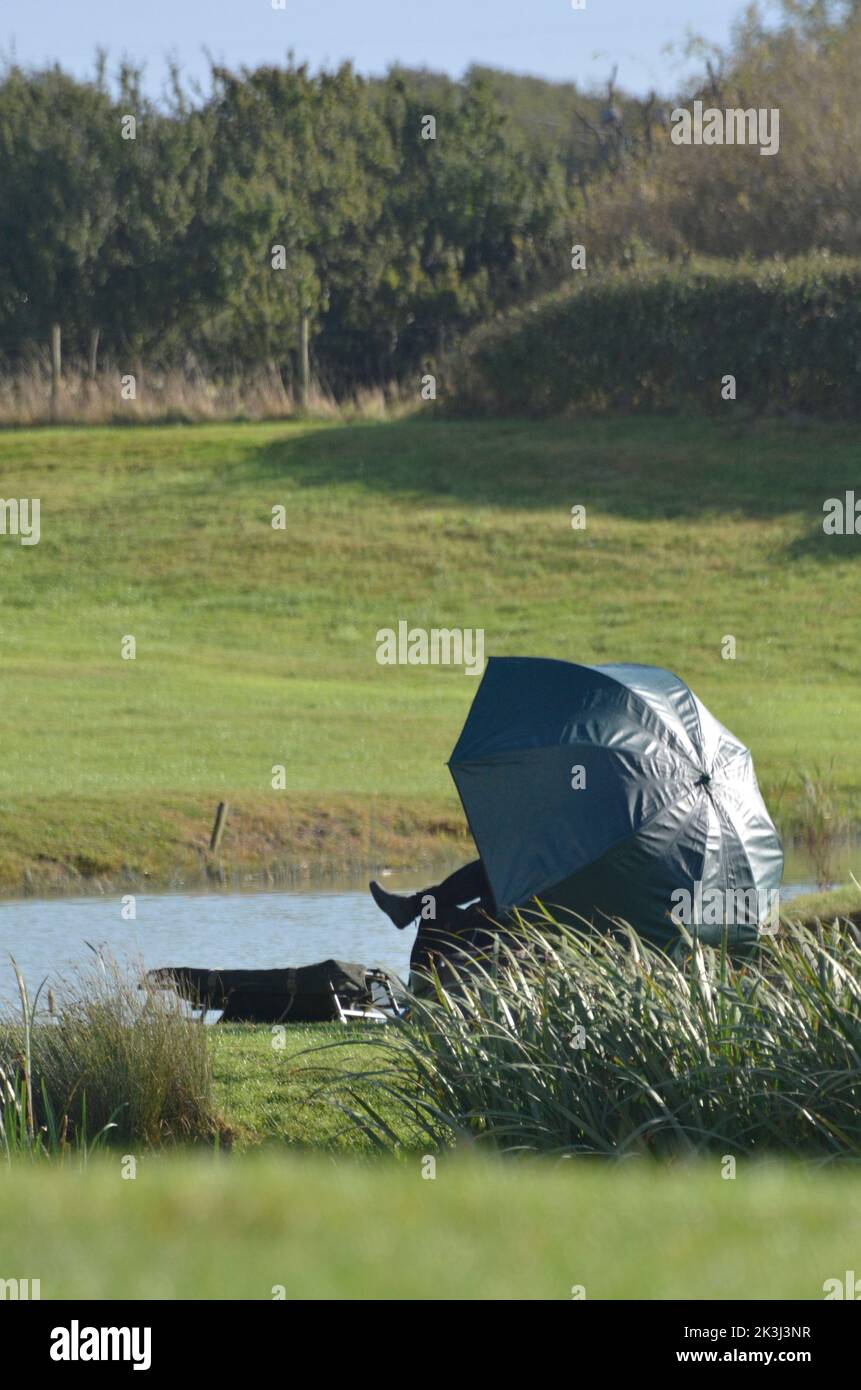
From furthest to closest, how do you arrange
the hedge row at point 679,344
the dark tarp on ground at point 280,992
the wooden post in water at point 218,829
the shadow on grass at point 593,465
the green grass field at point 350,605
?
the hedge row at point 679,344
the shadow on grass at point 593,465
the green grass field at point 350,605
the wooden post in water at point 218,829
the dark tarp on ground at point 280,992

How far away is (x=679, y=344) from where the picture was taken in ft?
133

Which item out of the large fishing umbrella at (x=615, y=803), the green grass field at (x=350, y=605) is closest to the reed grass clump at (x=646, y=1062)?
the large fishing umbrella at (x=615, y=803)

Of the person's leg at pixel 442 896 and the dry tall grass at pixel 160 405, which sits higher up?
the dry tall grass at pixel 160 405

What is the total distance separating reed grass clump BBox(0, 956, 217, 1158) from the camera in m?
9.56

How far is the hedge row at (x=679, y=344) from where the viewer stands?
130ft

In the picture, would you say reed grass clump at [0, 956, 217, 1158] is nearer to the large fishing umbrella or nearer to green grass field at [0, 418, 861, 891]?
the large fishing umbrella

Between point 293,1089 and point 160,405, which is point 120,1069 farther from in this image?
point 160,405

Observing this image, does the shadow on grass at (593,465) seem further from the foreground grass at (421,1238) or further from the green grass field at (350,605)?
the foreground grass at (421,1238)

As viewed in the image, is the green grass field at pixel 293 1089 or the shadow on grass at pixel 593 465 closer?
the green grass field at pixel 293 1089

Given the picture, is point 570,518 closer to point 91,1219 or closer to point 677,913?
point 677,913

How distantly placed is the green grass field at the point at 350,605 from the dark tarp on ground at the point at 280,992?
5.84m

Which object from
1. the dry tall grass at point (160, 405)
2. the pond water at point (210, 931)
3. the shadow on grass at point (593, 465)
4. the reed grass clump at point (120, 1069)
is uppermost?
the dry tall grass at point (160, 405)

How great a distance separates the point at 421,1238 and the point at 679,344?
37.6 meters
